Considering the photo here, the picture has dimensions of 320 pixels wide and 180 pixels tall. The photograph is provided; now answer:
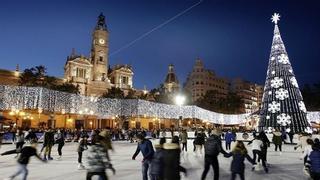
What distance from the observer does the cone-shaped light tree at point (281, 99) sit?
35.5 m

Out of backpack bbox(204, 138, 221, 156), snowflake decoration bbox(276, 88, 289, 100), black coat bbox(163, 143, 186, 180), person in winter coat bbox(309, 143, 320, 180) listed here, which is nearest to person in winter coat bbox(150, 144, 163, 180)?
black coat bbox(163, 143, 186, 180)

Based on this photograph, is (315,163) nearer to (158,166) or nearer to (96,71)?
(158,166)

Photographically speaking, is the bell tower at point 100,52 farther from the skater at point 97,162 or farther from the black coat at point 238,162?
the skater at point 97,162

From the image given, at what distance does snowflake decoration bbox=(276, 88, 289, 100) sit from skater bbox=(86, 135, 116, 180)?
32.3 meters

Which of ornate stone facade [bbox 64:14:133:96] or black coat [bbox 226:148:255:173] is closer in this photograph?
black coat [bbox 226:148:255:173]

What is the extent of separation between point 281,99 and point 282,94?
57cm

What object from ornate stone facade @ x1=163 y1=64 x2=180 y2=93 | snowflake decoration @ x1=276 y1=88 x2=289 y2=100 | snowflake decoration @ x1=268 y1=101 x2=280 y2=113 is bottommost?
snowflake decoration @ x1=268 y1=101 x2=280 y2=113

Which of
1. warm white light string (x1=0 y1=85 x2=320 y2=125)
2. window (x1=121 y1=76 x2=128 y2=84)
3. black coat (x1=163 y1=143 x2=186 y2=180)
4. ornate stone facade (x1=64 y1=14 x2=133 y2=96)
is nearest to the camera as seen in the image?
black coat (x1=163 y1=143 x2=186 y2=180)

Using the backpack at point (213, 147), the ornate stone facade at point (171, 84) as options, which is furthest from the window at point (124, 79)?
the backpack at point (213, 147)

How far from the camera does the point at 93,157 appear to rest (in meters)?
7.39

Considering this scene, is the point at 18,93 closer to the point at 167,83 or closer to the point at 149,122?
the point at 149,122

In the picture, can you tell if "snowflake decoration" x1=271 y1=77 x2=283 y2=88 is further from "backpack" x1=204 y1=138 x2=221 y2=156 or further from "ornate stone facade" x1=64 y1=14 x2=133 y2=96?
"ornate stone facade" x1=64 y1=14 x2=133 y2=96

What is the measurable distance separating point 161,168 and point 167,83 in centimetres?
11782

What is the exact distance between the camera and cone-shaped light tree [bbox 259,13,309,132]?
116ft
